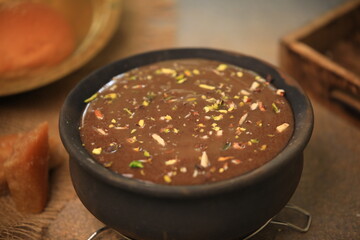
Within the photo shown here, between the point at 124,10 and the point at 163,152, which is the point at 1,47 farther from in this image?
the point at 163,152

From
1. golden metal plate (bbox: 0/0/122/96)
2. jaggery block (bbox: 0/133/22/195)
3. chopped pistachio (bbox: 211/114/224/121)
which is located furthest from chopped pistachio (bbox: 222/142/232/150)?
golden metal plate (bbox: 0/0/122/96)

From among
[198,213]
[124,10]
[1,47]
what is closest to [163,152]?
[198,213]

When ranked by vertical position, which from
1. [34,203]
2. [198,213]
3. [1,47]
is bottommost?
[34,203]

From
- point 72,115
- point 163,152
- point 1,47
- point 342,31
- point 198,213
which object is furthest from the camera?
point 342,31

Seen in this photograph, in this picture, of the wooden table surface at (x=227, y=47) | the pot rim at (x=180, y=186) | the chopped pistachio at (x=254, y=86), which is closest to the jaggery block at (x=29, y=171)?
the wooden table surface at (x=227, y=47)

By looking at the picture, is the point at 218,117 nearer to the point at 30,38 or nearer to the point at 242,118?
the point at 242,118

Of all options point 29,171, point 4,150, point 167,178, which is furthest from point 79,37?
point 167,178

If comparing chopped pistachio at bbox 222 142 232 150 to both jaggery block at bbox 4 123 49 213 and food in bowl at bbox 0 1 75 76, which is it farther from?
food in bowl at bbox 0 1 75 76
